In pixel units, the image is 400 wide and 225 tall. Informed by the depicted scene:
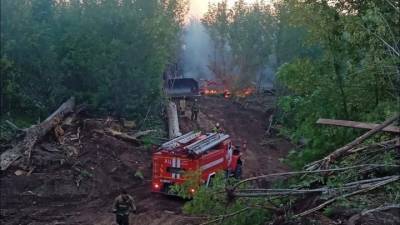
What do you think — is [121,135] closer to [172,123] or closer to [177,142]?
[172,123]

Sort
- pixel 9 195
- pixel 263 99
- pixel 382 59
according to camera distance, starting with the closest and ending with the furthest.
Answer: pixel 382 59 < pixel 9 195 < pixel 263 99

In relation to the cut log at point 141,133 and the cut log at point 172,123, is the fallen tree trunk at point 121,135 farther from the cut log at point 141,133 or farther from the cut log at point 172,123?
the cut log at point 172,123

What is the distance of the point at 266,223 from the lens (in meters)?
8.27

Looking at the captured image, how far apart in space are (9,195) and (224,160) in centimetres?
812

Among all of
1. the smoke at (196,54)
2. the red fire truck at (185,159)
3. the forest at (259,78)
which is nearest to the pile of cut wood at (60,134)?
the forest at (259,78)

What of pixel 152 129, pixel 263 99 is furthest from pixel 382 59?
pixel 263 99

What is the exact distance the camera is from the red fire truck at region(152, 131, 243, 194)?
16.2 meters

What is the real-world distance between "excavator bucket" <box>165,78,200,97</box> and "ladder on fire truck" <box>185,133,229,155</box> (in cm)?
1804

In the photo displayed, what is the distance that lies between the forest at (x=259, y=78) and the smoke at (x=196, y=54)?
18.1 feet

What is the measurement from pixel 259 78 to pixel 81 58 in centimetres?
2524

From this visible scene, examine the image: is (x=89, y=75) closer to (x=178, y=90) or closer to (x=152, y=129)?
(x=152, y=129)

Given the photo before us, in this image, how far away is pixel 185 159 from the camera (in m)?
16.2

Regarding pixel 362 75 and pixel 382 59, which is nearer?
pixel 382 59

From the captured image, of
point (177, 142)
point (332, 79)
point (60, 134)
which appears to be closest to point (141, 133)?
point (60, 134)
